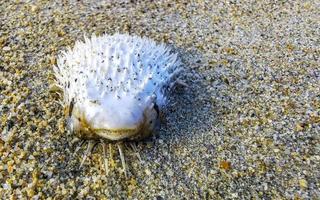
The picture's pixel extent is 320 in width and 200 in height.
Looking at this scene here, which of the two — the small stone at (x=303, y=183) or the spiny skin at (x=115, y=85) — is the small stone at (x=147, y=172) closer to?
the spiny skin at (x=115, y=85)

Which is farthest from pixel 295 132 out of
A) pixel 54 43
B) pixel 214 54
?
pixel 54 43

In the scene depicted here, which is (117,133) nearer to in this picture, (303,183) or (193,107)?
(193,107)

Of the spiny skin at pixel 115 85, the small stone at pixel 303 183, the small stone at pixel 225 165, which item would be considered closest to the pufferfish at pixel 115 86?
the spiny skin at pixel 115 85

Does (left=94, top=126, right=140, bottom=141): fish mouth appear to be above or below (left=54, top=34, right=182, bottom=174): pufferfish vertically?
below

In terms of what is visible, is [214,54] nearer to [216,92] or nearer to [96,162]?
[216,92]

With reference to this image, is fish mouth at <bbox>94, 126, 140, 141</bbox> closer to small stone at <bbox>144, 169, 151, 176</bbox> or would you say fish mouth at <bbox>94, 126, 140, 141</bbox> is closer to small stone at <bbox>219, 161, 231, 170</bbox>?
small stone at <bbox>144, 169, 151, 176</bbox>

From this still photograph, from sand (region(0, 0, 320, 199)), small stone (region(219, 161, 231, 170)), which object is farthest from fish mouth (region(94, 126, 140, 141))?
small stone (region(219, 161, 231, 170))

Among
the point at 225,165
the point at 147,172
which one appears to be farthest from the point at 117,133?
the point at 225,165
